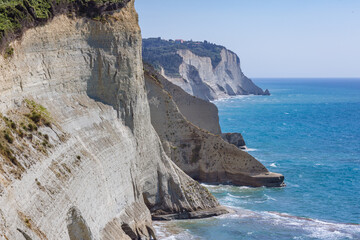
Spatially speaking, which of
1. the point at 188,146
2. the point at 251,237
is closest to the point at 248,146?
the point at 188,146

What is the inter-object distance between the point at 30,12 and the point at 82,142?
627 centimetres

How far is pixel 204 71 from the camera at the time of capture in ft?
494

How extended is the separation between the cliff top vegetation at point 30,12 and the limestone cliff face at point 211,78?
89.6 m

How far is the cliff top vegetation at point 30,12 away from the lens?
20.3 m

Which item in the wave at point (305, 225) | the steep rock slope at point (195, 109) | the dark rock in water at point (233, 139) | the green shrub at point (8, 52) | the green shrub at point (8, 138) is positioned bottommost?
the wave at point (305, 225)

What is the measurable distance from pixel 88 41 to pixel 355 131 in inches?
2779

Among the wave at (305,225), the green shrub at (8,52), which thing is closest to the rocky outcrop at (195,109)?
the wave at (305,225)

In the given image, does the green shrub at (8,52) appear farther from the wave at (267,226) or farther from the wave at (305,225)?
the wave at (305,225)

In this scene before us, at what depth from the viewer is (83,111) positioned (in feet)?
82.1

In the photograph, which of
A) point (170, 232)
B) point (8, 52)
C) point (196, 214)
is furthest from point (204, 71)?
point (8, 52)

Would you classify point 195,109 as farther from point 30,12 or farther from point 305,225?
point 30,12

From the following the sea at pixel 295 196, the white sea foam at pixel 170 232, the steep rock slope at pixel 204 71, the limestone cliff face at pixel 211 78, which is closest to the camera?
the white sea foam at pixel 170 232

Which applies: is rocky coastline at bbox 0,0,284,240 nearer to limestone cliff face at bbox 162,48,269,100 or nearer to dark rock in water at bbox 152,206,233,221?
dark rock in water at bbox 152,206,233,221

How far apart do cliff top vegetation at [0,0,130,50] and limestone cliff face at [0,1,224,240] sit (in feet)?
1.66
